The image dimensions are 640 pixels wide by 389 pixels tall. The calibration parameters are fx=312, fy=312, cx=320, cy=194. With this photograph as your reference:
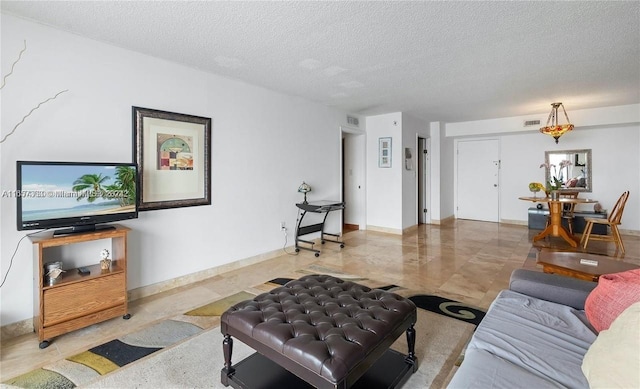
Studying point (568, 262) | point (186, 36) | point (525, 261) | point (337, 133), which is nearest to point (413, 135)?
point (337, 133)

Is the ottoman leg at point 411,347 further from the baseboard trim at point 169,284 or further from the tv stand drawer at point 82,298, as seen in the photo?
the baseboard trim at point 169,284

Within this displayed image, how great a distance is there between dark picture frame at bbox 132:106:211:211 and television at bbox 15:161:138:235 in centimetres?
33

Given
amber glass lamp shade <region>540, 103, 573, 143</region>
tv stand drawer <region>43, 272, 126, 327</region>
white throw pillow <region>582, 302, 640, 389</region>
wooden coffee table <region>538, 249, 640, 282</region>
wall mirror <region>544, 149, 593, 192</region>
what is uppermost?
amber glass lamp shade <region>540, 103, 573, 143</region>

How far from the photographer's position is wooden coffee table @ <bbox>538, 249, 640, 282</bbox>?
2.38 m

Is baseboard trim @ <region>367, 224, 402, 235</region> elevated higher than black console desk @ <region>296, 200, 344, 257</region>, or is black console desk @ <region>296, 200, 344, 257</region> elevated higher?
black console desk @ <region>296, 200, 344, 257</region>

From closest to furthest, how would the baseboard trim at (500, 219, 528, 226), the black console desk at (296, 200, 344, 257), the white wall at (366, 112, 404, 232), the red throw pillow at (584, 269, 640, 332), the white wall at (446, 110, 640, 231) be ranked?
the red throw pillow at (584, 269, 640, 332), the black console desk at (296, 200, 344, 257), the white wall at (446, 110, 640, 231), the white wall at (366, 112, 404, 232), the baseboard trim at (500, 219, 528, 226)

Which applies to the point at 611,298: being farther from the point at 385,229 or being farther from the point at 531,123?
the point at 531,123

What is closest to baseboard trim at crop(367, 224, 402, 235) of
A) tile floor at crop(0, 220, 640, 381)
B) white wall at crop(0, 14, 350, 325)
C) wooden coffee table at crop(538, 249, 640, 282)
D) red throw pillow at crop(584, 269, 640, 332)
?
tile floor at crop(0, 220, 640, 381)

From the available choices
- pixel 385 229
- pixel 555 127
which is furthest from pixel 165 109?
pixel 555 127

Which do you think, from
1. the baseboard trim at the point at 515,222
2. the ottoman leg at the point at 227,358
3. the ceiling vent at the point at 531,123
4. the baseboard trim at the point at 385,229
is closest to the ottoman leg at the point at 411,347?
the ottoman leg at the point at 227,358

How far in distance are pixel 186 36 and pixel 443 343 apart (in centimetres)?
319

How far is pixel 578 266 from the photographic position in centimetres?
254

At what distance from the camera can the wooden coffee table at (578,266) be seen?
2.38m

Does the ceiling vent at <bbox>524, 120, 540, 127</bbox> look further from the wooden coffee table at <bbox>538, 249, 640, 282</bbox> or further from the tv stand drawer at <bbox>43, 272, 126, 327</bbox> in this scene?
the tv stand drawer at <bbox>43, 272, 126, 327</bbox>
